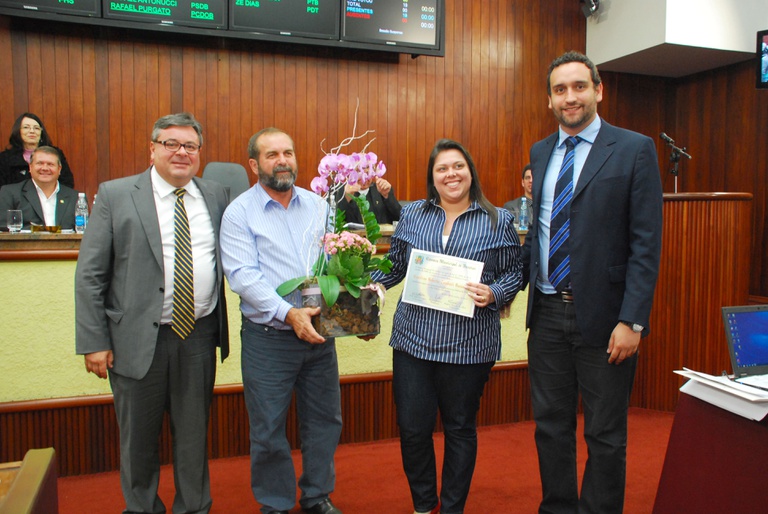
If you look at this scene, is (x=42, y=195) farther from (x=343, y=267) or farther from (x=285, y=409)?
(x=343, y=267)

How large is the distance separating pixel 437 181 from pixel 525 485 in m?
1.37

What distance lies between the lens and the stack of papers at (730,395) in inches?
60.9

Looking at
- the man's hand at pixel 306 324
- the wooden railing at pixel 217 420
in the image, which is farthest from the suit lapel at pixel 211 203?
the wooden railing at pixel 217 420

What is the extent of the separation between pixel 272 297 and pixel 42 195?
2527mm

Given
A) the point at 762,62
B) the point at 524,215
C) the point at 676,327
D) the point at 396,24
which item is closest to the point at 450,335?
the point at 676,327

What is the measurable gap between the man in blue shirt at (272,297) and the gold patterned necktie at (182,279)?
119 mm

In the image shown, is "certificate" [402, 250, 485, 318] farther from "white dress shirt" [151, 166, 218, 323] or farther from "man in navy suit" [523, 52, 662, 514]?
"white dress shirt" [151, 166, 218, 323]

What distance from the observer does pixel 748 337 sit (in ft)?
5.72

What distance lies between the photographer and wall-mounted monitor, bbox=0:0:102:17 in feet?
13.5

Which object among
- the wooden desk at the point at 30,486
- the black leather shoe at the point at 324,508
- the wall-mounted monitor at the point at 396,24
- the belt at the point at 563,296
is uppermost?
the wall-mounted monitor at the point at 396,24

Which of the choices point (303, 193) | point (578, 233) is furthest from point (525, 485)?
point (303, 193)

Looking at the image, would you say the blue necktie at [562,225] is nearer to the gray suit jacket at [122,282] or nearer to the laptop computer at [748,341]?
the laptop computer at [748,341]

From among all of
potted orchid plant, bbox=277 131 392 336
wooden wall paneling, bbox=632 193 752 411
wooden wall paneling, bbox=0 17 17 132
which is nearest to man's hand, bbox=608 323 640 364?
potted orchid plant, bbox=277 131 392 336

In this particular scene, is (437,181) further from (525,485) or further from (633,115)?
(633,115)
